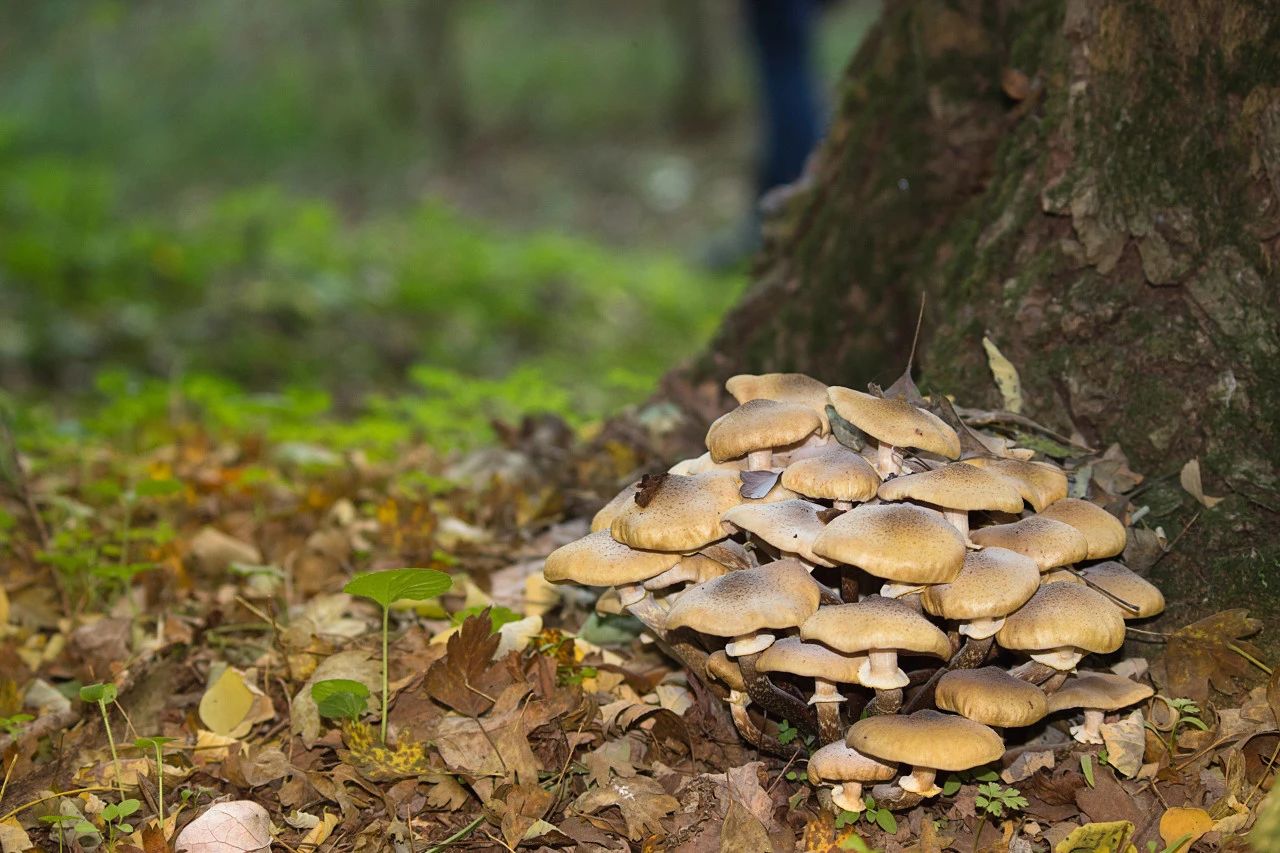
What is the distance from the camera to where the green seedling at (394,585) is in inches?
106

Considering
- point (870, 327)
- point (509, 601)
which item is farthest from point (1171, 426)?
point (509, 601)

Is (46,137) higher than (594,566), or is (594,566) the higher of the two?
(46,137)

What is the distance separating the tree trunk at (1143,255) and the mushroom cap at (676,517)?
1223mm

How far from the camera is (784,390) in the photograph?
2.85 metres

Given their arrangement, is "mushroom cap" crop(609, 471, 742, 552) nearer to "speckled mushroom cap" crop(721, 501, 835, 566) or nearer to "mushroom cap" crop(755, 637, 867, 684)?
"speckled mushroom cap" crop(721, 501, 835, 566)

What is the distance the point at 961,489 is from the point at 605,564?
33.7 inches

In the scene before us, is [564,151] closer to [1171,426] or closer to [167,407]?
[167,407]

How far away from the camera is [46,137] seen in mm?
13266

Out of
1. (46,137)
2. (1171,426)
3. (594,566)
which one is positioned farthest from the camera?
(46,137)

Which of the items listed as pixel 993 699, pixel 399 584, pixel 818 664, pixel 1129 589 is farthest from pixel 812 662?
pixel 399 584

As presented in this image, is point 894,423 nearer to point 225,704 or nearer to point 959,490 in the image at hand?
point 959,490

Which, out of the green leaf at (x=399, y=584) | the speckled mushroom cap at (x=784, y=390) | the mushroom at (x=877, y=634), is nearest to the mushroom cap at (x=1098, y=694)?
the mushroom at (x=877, y=634)

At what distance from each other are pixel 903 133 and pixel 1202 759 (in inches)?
96.9

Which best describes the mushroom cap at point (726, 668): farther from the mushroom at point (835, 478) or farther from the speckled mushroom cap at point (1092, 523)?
the speckled mushroom cap at point (1092, 523)
